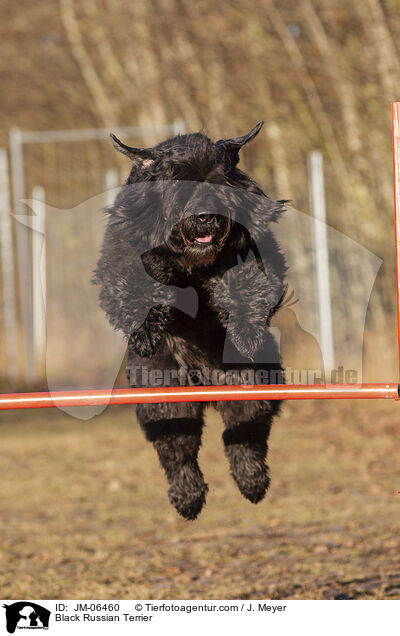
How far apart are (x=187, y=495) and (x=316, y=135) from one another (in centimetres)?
1050

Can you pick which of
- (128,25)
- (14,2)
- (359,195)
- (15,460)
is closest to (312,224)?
(359,195)

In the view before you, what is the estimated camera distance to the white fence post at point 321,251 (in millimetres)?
9984

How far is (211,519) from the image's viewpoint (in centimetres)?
757

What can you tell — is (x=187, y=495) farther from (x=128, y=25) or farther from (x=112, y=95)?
(x=112, y=95)

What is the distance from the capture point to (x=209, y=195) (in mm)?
2932

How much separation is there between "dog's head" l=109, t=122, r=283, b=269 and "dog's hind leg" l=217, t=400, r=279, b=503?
632mm

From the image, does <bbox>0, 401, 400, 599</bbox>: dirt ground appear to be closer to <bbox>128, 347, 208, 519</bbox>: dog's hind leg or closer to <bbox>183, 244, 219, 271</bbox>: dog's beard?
<bbox>128, 347, 208, 519</bbox>: dog's hind leg

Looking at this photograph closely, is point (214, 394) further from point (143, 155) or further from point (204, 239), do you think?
point (143, 155)

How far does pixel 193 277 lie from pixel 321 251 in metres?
7.44

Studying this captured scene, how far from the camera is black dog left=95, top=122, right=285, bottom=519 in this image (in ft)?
9.61

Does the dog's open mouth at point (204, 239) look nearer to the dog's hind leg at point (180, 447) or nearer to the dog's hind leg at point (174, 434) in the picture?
the dog's hind leg at point (174, 434)
